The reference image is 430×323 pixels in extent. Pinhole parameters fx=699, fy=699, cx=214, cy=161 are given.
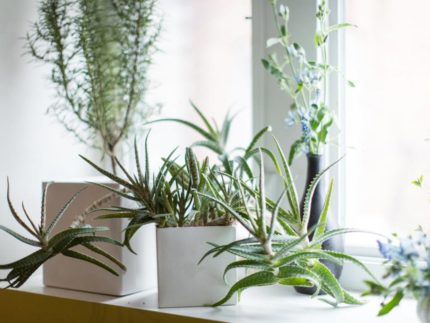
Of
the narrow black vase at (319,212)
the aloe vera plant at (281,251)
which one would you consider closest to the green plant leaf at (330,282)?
the aloe vera plant at (281,251)

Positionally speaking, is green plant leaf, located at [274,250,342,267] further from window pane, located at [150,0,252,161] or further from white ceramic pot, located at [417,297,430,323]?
window pane, located at [150,0,252,161]

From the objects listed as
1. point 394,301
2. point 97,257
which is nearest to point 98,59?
point 97,257

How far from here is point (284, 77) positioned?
3.82 ft

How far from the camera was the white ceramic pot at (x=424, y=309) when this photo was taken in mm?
830

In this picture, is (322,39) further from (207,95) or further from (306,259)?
(207,95)

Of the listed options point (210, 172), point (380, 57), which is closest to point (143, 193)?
point (210, 172)

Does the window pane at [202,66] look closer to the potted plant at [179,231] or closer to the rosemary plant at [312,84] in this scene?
the rosemary plant at [312,84]

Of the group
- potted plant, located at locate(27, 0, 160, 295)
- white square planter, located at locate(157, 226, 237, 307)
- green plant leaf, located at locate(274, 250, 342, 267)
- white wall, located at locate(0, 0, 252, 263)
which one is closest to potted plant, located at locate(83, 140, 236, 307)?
white square planter, located at locate(157, 226, 237, 307)

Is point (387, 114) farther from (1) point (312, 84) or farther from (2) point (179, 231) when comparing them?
(2) point (179, 231)

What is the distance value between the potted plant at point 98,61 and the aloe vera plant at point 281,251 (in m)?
0.38

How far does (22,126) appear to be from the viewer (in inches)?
Answer: 52.8

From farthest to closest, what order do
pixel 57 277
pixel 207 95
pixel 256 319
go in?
pixel 207 95 < pixel 57 277 < pixel 256 319

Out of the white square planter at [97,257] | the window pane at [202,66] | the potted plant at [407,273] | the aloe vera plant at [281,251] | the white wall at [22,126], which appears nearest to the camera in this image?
the potted plant at [407,273]

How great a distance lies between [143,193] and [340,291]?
321 millimetres
